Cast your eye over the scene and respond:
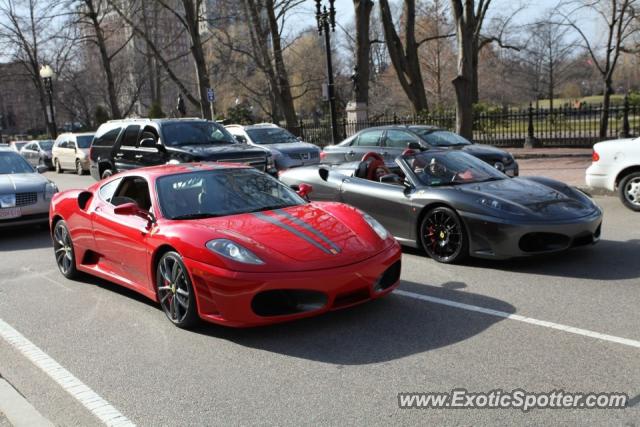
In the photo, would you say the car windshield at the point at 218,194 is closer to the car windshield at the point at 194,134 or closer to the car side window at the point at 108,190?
the car side window at the point at 108,190

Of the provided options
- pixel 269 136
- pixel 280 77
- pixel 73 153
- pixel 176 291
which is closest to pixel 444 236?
pixel 176 291

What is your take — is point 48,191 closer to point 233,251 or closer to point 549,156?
point 233,251

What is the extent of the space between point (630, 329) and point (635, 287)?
1.29 m

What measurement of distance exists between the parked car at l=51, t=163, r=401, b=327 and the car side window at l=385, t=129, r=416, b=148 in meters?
8.83

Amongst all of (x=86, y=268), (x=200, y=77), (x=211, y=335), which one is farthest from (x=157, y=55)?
(x=211, y=335)

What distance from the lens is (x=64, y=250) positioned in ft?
25.2

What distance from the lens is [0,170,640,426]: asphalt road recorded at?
3828 mm

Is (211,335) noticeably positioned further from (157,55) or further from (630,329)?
(157,55)

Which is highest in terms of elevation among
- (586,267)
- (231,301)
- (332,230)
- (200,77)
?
(200,77)

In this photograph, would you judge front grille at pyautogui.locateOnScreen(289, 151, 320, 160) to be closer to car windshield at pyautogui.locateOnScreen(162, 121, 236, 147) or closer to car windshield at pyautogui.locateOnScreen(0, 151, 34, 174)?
car windshield at pyautogui.locateOnScreen(162, 121, 236, 147)

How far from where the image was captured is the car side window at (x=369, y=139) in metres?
15.6

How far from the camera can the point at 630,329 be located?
479 cm

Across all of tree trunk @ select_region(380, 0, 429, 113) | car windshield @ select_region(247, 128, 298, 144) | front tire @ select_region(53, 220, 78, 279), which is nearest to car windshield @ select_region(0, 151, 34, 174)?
front tire @ select_region(53, 220, 78, 279)

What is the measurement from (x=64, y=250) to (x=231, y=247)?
354 centimetres
